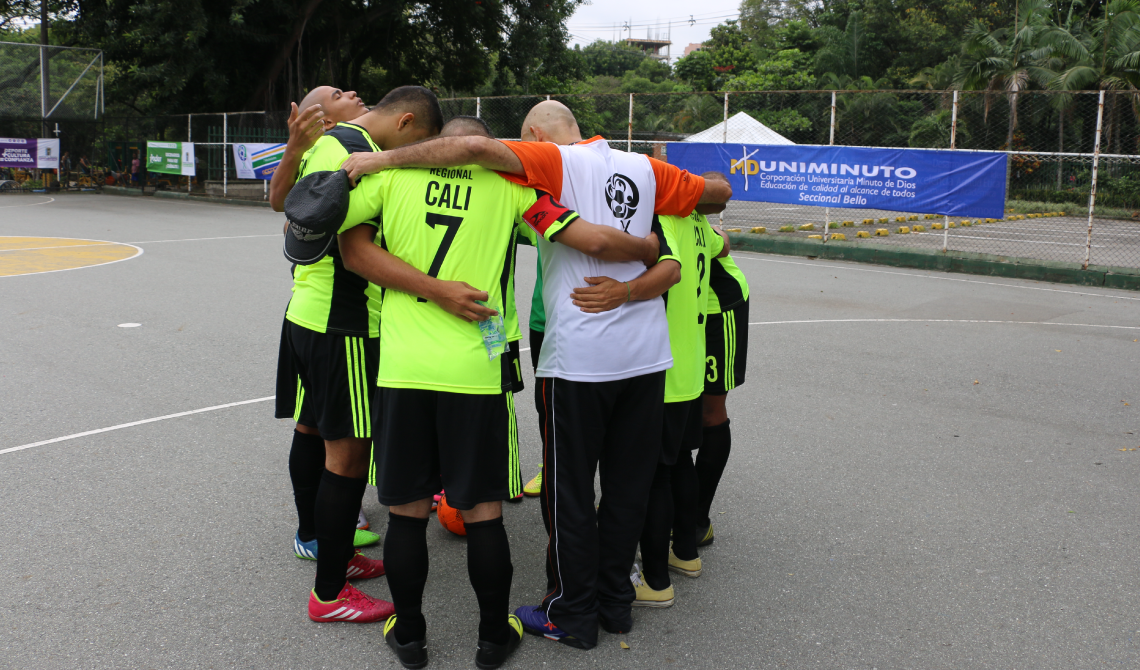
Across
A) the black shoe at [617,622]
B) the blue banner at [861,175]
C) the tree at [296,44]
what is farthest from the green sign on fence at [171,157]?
the black shoe at [617,622]

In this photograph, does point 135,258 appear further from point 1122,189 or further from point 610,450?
point 1122,189

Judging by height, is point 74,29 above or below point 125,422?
above

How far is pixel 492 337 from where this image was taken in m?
2.82

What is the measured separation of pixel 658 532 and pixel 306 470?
148cm

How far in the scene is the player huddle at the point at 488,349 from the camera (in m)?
2.76

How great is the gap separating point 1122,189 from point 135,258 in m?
27.5

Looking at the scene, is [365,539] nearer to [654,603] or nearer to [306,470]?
[306,470]

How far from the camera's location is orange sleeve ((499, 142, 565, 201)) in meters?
2.83

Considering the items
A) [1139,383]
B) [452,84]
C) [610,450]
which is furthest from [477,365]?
[452,84]

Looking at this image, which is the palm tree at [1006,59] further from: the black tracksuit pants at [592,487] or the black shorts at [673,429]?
the black tracksuit pants at [592,487]

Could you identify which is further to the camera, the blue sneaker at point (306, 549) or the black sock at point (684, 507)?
the blue sneaker at point (306, 549)

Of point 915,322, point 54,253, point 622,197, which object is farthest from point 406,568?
point 54,253

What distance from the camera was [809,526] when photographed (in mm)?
4125

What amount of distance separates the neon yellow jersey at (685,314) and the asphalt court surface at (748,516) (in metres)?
0.88
